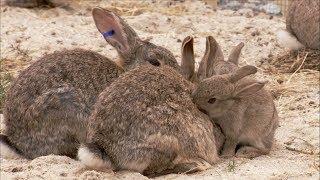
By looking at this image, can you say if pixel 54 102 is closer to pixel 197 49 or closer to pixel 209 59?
pixel 209 59

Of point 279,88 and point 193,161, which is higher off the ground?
point 193,161

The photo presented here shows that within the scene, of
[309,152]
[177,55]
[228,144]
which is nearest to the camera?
[228,144]

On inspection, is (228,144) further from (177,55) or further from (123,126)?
(177,55)

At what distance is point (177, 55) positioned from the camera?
30.0 ft

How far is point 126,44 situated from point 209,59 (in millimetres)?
716

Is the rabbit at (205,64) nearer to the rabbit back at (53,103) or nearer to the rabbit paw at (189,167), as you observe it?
the rabbit back at (53,103)

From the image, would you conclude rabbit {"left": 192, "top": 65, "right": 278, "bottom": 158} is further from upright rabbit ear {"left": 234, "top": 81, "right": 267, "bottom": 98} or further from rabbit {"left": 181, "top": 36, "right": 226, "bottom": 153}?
rabbit {"left": 181, "top": 36, "right": 226, "bottom": 153}

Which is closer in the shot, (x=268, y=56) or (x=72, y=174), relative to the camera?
(x=72, y=174)

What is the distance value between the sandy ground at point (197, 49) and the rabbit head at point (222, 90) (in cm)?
38

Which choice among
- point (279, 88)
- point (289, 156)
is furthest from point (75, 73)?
point (279, 88)

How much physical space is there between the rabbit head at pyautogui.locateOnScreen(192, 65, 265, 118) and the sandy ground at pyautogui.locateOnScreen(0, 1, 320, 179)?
1.26 ft

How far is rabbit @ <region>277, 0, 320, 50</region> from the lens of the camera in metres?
9.52

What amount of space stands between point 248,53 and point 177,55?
3.02 ft

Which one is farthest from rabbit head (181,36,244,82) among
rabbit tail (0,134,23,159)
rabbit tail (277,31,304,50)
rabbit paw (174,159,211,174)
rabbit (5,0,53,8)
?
rabbit (5,0,53,8)
